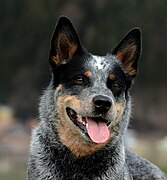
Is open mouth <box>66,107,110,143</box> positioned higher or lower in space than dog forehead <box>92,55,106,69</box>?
lower

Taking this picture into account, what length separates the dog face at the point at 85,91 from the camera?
8.84 meters

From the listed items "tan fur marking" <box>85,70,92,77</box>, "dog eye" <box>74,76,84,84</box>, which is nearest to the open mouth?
"dog eye" <box>74,76,84,84</box>

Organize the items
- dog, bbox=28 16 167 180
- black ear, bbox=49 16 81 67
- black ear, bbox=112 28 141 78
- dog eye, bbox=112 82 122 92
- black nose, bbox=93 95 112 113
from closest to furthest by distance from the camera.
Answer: black nose, bbox=93 95 112 113 < dog, bbox=28 16 167 180 < dog eye, bbox=112 82 122 92 < black ear, bbox=49 16 81 67 < black ear, bbox=112 28 141 78

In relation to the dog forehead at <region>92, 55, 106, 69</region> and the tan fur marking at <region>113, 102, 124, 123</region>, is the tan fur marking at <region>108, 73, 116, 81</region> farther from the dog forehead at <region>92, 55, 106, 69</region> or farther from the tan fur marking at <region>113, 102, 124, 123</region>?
the tan fur marking at <region>113, 102, 124, 123</region>

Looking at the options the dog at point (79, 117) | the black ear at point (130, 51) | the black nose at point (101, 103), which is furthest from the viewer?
the black ear at point (130, 51)

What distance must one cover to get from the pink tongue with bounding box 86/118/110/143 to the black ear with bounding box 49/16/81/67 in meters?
0.83

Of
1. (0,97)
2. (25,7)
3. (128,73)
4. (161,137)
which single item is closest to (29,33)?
(25,7)

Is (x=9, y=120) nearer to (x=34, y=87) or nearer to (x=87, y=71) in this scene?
(x=34, y=87)

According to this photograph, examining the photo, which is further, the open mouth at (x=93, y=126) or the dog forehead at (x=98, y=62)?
the dog forehead at (x=98, y=62)

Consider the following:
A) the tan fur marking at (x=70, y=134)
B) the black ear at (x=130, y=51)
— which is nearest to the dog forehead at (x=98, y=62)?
the black ear at (x=130, y=51)

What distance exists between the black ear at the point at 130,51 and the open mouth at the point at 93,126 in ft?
2.89

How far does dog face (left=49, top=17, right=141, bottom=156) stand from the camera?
884 centimetres

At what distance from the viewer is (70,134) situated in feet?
29.7

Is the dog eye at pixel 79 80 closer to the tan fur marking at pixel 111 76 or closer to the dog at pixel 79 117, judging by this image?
the dog at pixel 79 117
